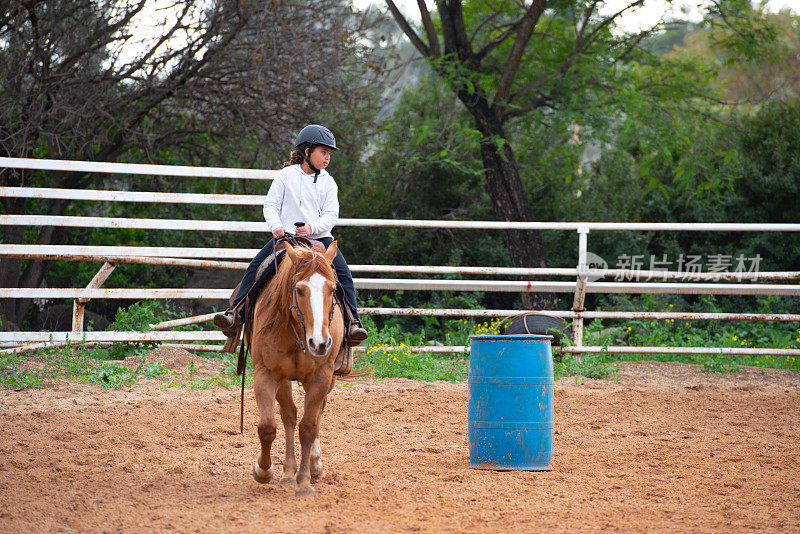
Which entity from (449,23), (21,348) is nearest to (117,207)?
(21,348)

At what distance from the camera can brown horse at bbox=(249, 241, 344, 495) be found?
4281 mm

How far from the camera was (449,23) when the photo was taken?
13.4 m

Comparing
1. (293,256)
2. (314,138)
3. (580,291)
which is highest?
(314,138)

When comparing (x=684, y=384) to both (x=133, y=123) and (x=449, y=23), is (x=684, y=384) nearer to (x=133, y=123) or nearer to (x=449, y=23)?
(x=449, y=23)

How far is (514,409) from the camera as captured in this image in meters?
5.48

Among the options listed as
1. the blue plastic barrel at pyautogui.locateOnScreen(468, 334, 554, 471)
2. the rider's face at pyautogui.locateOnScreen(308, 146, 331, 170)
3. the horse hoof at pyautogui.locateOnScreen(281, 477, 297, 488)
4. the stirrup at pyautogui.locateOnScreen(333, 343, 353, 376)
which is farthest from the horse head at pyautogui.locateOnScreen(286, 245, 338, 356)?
the blue plastic barrel at pyautogui.locateOnScreen(468, 334, 554, 471)

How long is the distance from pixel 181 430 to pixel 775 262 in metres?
12.1

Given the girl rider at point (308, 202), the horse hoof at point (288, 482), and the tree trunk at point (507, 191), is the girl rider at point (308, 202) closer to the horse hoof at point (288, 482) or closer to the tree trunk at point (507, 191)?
the horse hoof at point (288, 482)

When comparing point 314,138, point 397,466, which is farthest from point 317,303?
point 397,466

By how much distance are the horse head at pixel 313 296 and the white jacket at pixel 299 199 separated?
71cm

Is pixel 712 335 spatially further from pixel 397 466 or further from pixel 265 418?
pixel 265 418

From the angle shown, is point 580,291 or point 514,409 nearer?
point 514,409

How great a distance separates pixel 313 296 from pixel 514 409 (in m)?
2.03

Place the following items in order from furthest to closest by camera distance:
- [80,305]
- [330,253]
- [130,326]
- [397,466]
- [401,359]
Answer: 1. [401,359]
2. [130,326]
3. [80,305]
4. [397,466]
5. [330,253]
